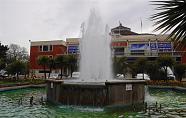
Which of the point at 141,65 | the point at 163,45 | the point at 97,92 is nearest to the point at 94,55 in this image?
the point at 97,92

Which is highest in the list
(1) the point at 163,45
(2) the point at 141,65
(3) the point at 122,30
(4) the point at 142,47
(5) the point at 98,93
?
(3) the point at 122,30

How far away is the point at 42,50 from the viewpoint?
6612cm

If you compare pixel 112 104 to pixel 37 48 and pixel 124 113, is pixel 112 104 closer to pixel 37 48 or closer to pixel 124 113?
pixel 124 113

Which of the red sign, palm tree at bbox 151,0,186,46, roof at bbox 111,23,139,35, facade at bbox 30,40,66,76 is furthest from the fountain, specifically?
roof at bbox 111,23,139,35

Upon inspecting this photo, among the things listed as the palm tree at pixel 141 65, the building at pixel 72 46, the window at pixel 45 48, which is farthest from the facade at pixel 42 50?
the palm tree at pixel 141 65

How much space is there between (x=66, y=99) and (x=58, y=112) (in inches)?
73.8

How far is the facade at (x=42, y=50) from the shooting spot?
2539 inches

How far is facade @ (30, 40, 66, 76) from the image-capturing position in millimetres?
64500

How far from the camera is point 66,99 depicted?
15.9 metres

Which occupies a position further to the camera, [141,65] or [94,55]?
[141,65]

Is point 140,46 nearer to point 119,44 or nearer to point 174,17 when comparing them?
point 119,44

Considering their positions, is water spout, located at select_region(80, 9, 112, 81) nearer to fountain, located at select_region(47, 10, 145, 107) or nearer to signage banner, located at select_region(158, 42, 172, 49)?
fountain, located at select_region(47, 10, 145, 107)

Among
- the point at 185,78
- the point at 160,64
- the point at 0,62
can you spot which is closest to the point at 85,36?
the point at 160,64

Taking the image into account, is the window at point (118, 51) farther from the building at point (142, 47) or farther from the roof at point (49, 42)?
the roof at point (49, 42)
